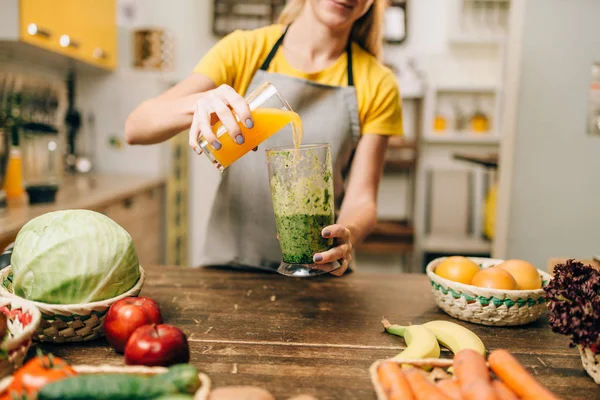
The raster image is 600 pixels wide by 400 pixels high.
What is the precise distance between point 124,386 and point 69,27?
2.67m

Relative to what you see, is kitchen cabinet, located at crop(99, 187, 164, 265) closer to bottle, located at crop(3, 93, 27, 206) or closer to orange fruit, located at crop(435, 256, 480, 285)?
bottle, located at crop(3, 93, 27, 206)

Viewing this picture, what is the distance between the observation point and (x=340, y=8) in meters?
1.42

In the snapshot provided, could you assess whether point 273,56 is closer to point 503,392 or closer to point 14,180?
point 503,392

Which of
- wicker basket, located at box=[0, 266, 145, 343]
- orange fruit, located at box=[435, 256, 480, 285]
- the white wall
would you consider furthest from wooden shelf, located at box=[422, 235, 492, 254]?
wicker basket, located at box=[0, 266, 145, 343]

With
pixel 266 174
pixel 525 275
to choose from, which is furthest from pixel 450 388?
pixel 266 174

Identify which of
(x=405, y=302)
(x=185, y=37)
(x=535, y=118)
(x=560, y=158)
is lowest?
(x=405, y=302)

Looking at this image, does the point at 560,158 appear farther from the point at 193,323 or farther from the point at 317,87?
the point at 193,323

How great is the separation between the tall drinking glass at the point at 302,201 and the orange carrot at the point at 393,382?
33 cm

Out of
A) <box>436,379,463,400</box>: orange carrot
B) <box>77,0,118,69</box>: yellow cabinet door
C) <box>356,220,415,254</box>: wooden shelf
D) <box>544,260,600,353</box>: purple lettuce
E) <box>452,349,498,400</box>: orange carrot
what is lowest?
<box>356,220,415,254</box>: wooden shelf

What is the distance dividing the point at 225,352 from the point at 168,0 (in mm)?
3437

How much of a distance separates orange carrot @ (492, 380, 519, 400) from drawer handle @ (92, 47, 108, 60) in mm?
3121

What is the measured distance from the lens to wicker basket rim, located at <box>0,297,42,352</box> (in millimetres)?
775

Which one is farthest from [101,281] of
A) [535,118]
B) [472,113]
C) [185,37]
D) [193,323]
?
[472,113]

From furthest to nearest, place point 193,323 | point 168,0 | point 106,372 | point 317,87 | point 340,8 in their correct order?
point 168,0 < point 317,87 < point 340,8 < point 193,323 < point 106,372
